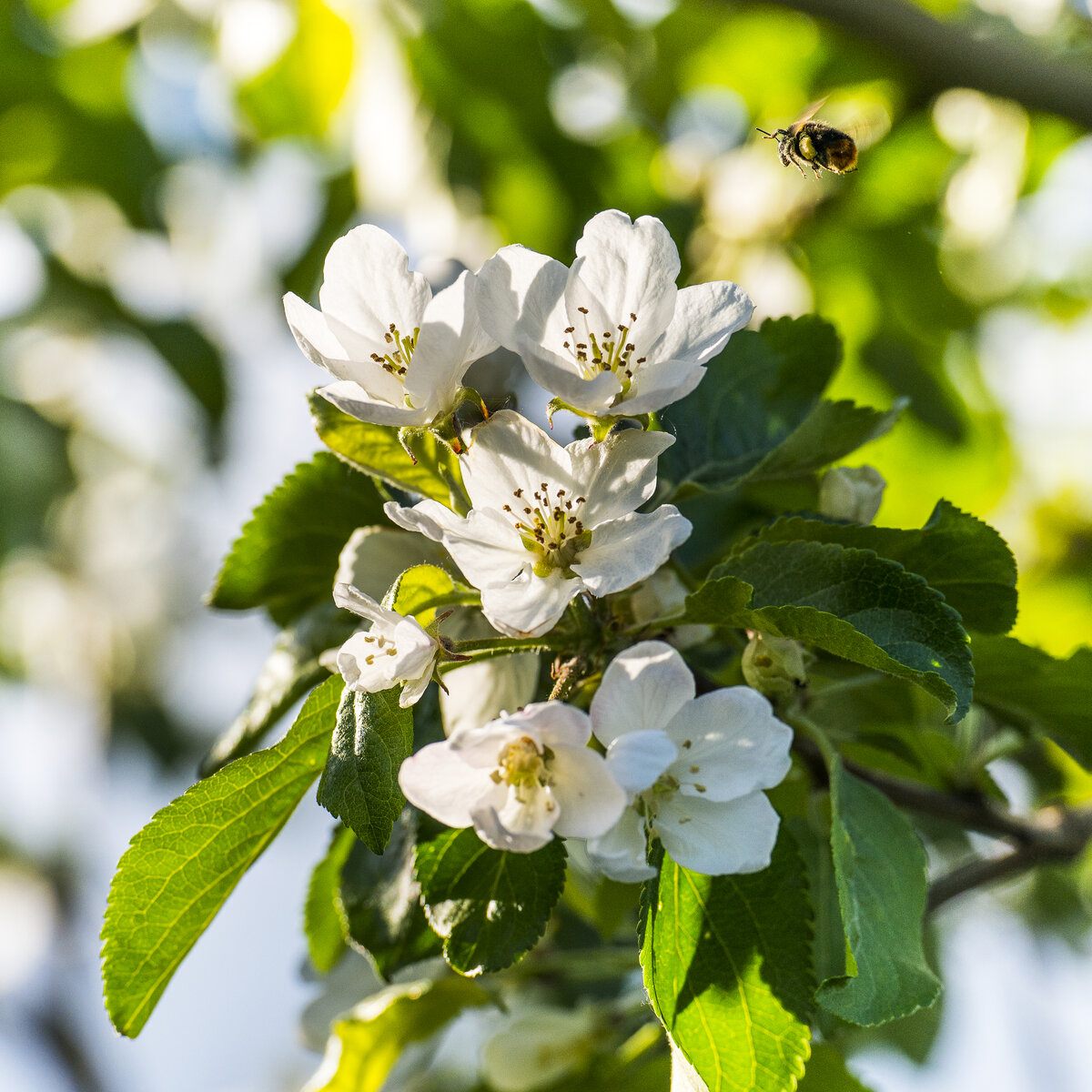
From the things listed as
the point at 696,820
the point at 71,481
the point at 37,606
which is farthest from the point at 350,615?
the point at 37,606

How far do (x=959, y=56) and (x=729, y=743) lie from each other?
1.43 m

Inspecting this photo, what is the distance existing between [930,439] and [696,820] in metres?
1.87

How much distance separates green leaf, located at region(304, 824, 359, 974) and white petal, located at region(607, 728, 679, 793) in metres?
0.62

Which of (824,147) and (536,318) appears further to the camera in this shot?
(824,147)

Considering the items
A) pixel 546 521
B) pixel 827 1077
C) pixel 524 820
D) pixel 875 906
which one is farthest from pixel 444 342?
pixel 827 1077

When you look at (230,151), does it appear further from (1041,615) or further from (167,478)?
(1041,615)

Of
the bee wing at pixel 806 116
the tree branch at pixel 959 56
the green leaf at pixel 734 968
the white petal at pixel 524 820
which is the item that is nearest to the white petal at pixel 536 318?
Result: the white petal at pixel 524 820

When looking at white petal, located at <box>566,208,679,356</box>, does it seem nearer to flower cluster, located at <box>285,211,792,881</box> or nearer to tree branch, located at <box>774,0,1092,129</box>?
flower cluster, located at <box>285,211,792,881</box>

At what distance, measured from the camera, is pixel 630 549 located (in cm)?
92

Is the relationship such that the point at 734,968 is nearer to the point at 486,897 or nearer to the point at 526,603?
the point at 486,897

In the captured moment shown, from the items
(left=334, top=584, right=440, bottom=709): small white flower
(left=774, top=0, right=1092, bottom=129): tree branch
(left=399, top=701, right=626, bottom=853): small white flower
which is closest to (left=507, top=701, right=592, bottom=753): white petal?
(left=399, top=701, right=626, bottom=853): small white flower

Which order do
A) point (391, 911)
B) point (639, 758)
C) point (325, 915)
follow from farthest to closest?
point (325, 915) < point (391, 911) < point (639, 758)

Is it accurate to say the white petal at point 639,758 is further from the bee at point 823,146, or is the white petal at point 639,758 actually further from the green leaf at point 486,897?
the bee at point 823,146

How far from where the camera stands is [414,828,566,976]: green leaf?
0.99 m
